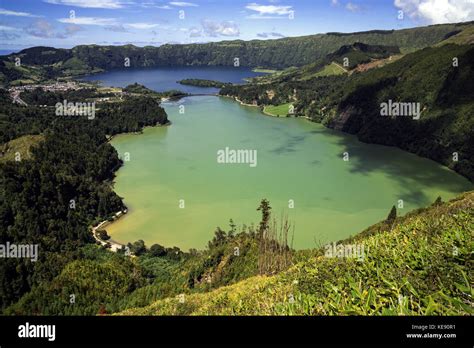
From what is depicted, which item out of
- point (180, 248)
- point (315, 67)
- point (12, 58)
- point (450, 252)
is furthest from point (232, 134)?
point (12, 58)

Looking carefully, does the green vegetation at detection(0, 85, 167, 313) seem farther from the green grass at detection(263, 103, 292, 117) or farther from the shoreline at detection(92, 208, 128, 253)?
the green grass at detection(263, 103, 292, 117)

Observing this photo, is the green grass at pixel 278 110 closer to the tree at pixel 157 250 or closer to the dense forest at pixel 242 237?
the dense forest at pixel 242 237

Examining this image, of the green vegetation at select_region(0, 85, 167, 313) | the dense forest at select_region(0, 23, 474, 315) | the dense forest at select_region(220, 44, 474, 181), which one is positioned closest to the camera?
the dense forest at select_region(0, 23, 474, 315)

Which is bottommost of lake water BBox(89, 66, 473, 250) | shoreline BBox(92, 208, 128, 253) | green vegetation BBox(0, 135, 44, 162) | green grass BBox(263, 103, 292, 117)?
shoreline BBox(92, 208, 128, 253)

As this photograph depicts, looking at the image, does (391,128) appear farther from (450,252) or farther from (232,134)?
(450,252)

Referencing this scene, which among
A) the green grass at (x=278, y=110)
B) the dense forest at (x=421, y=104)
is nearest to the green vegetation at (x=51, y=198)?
the green grass at (x=278, y=110)

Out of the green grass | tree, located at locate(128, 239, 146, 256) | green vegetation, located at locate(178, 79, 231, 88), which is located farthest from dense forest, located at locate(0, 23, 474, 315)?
green vegetation, located at locate(178, 79, 231, 88)

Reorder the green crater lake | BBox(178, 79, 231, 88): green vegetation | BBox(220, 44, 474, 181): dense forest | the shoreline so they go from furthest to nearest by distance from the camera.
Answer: BBox(178, 79, 231, 88): green vegetation
BBox(220, 44, 474, 181): dense forest
the green crater lake
the shoreline

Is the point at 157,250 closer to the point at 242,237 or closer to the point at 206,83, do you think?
the point at 242,237
